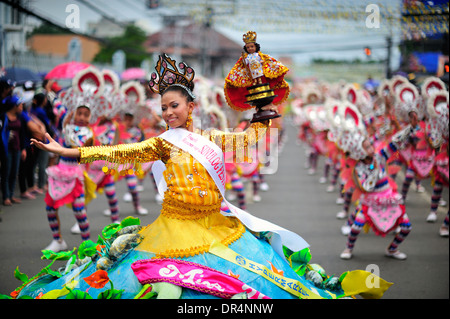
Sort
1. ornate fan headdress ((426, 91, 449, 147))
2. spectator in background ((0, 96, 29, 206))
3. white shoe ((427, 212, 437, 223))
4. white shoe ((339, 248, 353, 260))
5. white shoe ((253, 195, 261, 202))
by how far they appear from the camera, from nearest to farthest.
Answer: white shoe ((339, 248, 353, 260)), spectator in background ((0, 96, 29, 206)), ornate fan headdress ((426, 91, 449, 147)), white shoe ((427, 212, 437, 223)), white shoe ((253, 195, 261, 202))

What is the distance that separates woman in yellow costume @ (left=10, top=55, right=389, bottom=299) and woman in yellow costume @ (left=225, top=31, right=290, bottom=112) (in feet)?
0.89

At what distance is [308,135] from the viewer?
13289 mm

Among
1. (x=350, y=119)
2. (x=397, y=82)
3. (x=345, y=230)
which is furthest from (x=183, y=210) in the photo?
(x=397, y=82)

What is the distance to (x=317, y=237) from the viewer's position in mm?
7008

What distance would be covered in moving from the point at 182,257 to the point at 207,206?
395 millimetres

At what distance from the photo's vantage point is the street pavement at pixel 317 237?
5395 millimetres

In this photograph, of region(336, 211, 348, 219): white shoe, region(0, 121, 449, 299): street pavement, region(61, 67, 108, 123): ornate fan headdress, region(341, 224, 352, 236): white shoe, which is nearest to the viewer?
region(0, 121, 449, 299): street pavement

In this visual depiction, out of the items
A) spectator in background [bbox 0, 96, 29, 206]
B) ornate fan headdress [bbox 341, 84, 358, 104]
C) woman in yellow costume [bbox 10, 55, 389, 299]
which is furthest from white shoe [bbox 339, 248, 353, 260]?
ornate fan headdress [bbox 341, 84, 358, 104]

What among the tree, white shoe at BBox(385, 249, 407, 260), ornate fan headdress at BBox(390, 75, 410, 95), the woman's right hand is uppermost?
the tree

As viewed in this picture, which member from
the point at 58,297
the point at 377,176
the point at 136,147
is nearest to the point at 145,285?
the point at 58,297

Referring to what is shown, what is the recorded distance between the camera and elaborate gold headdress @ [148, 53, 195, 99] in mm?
3221

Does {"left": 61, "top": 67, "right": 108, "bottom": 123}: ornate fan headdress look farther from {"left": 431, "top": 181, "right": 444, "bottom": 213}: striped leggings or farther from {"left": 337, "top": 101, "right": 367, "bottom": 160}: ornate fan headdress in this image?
{"left": 431, "top": 181, "right": 444, "bottom": 213}: striped leggings

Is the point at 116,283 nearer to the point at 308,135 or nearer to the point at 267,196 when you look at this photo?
the point at 267,196

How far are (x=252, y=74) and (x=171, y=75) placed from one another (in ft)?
1.75
